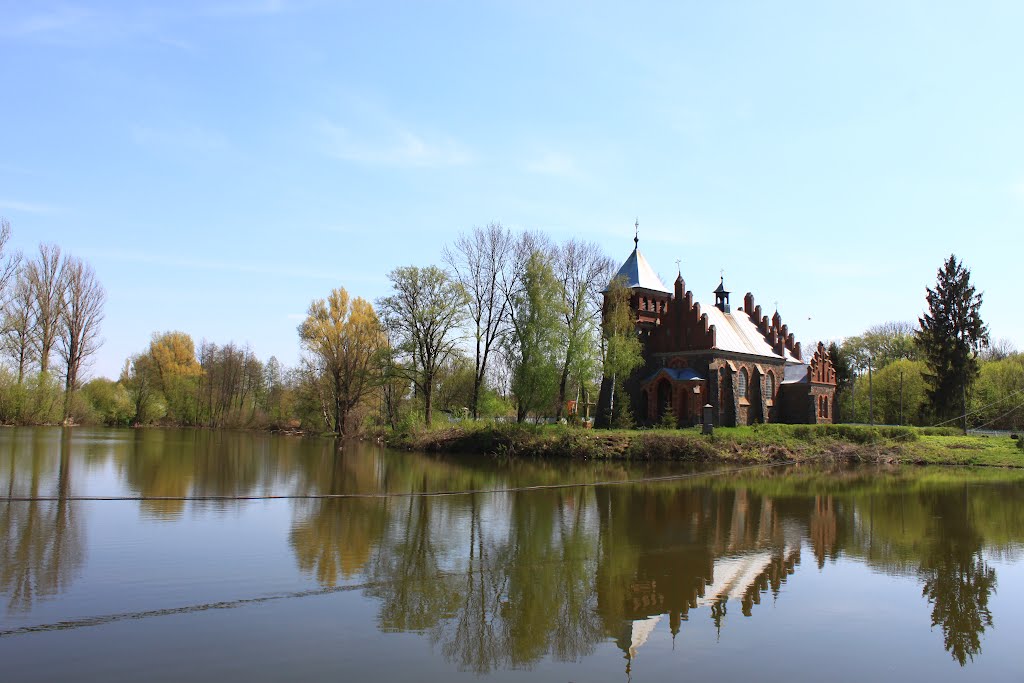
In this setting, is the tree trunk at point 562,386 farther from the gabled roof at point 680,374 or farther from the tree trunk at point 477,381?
the gabled roof at point 680,374

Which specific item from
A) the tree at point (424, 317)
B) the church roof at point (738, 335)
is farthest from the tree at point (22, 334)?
the church roof at point (738, 335)

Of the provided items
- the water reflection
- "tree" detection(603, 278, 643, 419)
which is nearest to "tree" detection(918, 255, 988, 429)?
"tree" detection(603, 278, 643, 419)

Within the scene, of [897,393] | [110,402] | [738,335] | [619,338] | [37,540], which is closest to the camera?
[37,540]

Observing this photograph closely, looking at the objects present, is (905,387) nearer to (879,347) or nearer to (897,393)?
(897,393)

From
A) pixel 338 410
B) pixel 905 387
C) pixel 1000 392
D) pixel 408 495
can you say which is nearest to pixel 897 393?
pixel 905 387

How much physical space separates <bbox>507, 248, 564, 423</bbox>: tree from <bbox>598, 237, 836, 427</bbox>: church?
7.60 metres

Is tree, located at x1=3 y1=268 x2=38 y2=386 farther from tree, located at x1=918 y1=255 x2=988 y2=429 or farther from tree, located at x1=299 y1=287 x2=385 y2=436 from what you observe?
tree, located at x1=918 y1=255 x2=988 y2=429

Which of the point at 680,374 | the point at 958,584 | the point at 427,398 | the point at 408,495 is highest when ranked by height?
the point at 680,374

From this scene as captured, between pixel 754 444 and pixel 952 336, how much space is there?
21313mm

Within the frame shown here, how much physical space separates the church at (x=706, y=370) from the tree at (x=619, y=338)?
2.52 ft

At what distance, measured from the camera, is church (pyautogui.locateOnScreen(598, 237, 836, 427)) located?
49625 mm

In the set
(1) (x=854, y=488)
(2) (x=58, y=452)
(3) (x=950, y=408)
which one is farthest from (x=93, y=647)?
(3) (x=950, y=408)

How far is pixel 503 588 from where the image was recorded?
11.4 metres

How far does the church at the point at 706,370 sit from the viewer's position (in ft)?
163
